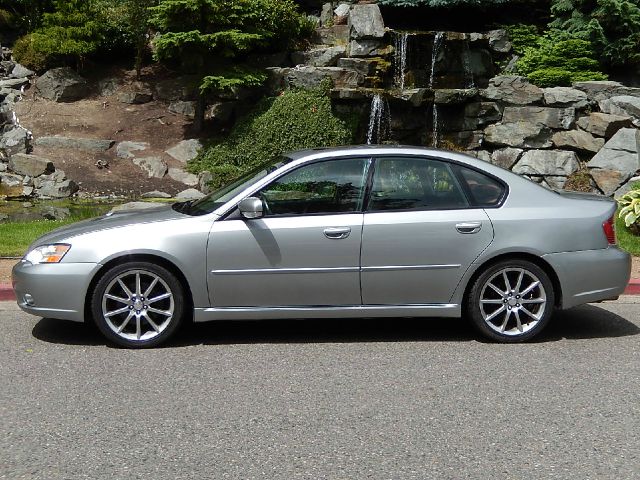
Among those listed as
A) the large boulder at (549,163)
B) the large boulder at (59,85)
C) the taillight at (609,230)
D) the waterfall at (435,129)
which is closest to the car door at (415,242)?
the taillight at (609,230)

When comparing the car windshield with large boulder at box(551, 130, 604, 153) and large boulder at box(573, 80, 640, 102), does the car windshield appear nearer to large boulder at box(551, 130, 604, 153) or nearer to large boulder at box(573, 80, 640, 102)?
large boulder at box(551, 130, 604, 153)

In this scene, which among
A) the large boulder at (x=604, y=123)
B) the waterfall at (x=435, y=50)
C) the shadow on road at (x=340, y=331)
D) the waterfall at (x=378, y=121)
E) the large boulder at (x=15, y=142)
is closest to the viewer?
the shadow on road at (x=340, y=331)

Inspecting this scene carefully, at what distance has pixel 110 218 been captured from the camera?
702 centimetres

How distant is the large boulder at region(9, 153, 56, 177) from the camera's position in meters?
15.9

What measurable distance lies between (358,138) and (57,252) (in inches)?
415

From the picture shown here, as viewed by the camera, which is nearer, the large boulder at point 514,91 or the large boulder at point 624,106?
the large boulder at point 624,106

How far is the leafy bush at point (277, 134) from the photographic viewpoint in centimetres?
1591

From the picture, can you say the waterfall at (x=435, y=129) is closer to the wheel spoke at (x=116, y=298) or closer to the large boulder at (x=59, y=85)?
the large boulder at (x=59, y=85)

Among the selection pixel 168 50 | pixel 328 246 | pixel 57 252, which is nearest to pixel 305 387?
pixel 328 246

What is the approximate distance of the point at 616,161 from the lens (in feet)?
47.1

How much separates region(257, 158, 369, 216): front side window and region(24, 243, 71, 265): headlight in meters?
1.55

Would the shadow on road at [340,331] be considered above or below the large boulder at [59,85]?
below

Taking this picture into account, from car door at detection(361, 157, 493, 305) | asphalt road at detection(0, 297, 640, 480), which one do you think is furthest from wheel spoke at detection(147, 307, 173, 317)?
car door at detection(361, 157, 493, 305)

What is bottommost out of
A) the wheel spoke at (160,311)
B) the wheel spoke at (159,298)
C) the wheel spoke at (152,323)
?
the wheel spoke at (152,323)
